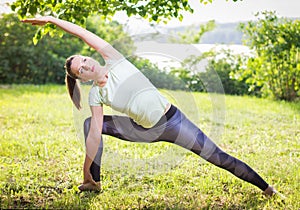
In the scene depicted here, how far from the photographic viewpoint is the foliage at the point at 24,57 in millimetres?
9828

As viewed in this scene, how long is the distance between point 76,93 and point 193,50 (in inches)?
40.6

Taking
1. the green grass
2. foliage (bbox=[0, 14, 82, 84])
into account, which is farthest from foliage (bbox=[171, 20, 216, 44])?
the green grass

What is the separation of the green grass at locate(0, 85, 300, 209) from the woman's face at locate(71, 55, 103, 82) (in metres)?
0.61

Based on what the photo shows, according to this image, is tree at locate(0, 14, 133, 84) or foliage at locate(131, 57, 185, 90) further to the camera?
A: tree at locate(0, 14, 133, 84)

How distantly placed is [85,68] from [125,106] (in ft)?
1.14

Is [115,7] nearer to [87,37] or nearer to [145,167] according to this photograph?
[87,37]

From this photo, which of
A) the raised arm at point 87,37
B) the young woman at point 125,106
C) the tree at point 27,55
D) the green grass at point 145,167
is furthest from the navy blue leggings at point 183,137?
the tree at point 27,55

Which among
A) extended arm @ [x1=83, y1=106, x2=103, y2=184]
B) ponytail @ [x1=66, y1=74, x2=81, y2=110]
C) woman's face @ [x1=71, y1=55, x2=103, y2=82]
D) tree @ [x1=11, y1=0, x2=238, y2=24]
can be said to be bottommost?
extended arm @ [x1=83, y1=106, x2=103, y2=184]

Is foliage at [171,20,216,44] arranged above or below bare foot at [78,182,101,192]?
above

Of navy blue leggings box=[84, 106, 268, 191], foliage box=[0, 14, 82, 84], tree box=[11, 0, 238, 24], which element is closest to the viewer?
navy blue leggings box=[84, 106, 268, 191]

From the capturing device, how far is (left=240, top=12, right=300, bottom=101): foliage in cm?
775

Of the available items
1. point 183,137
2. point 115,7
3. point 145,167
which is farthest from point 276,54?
point 183,137

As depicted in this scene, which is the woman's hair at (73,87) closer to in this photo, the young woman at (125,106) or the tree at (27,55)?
the young woman at (125,106)

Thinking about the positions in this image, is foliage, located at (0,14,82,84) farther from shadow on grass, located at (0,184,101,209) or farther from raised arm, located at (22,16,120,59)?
raised arm, located at (22,16,120,59)
